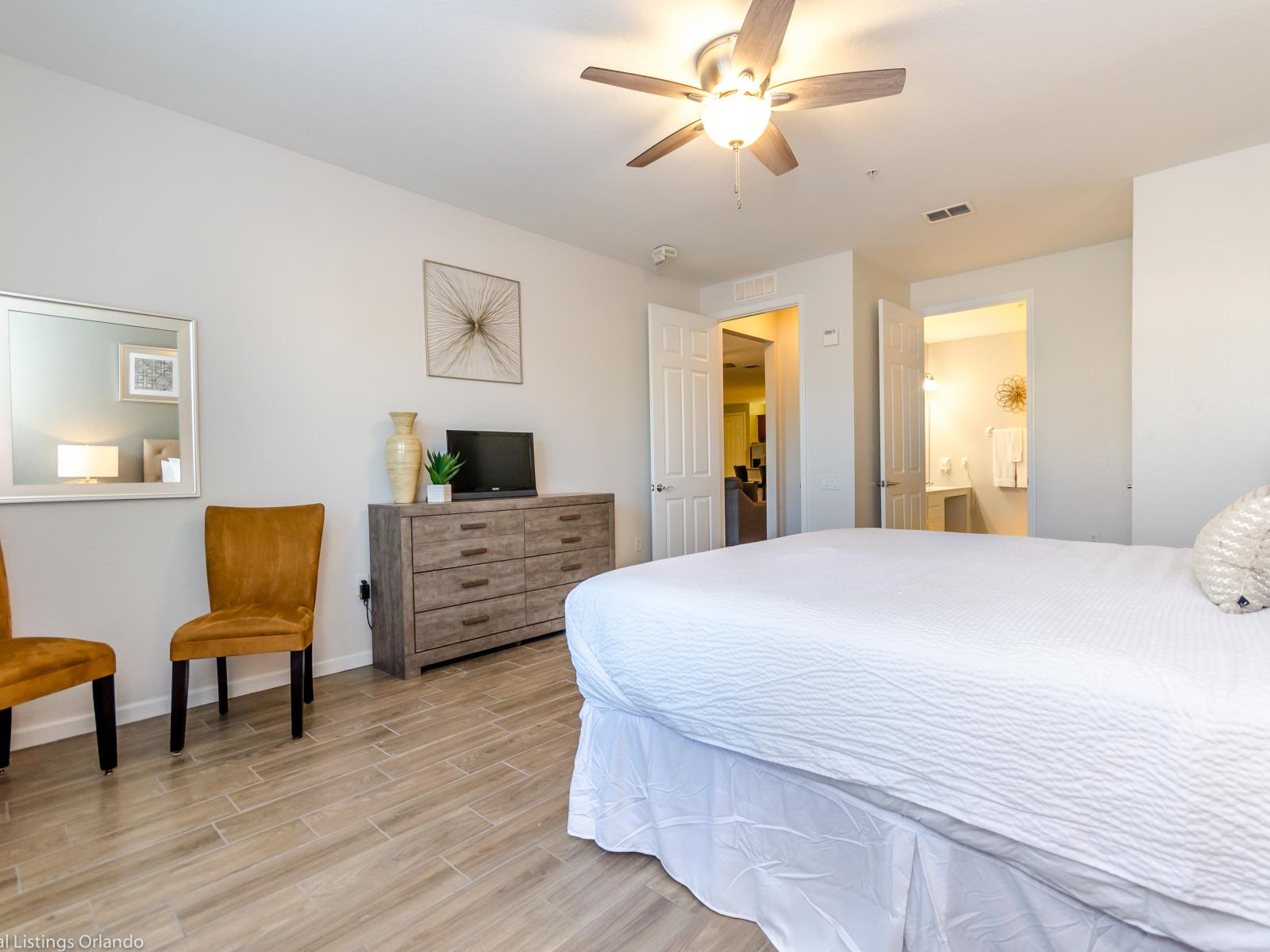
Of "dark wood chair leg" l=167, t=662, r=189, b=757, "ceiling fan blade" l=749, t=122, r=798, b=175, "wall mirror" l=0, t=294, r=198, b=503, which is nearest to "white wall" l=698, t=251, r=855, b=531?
"ceiling fan blade" l=749, t=122, r=798, b=175

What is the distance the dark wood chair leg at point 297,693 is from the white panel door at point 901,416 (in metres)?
3.80

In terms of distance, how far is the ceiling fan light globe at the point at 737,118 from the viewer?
7.20ft

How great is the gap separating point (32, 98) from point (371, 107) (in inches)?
48.8

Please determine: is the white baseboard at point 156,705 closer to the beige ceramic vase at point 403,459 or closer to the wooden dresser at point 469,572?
the wooden dresser at point 469,572

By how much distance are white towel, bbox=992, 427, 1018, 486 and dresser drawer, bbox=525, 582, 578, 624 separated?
525 centimetres

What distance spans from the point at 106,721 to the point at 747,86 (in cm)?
313

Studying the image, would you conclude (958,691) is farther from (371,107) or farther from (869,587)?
(371,107)

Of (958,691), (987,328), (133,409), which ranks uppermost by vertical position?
(987,328)

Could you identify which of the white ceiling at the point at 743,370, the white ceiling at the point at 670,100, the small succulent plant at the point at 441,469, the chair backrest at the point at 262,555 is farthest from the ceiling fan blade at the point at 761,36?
the white ceiling at the point at 743,370

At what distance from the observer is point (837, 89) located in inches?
85.6

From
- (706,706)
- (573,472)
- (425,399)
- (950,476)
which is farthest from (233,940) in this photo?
(950,476)

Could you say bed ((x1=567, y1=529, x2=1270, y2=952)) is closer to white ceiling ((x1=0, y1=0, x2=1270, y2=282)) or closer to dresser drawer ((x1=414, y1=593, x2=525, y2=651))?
dresser drawer ((x1=414, y1=593, x2=525, y2=651))

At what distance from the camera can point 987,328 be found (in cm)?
665

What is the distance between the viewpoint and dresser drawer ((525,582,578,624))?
143 inches
